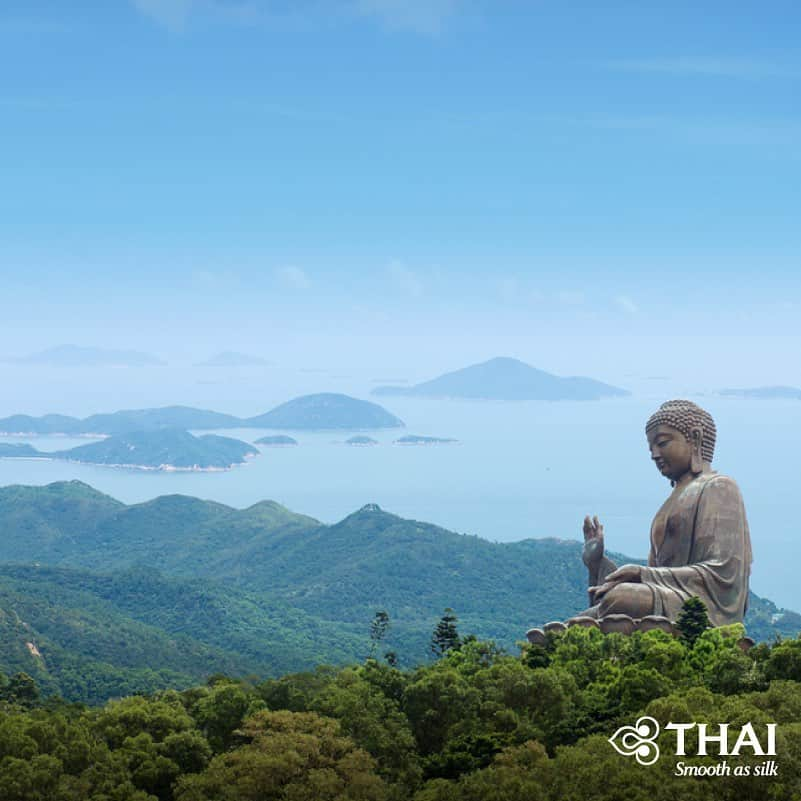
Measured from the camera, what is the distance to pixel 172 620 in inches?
2886

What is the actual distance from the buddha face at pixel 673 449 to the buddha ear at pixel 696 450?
1.6 inches

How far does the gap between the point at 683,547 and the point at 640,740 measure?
5.83m

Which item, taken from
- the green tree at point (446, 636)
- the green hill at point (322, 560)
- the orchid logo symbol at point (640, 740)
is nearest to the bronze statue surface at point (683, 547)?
the green tree at point (446, 636)

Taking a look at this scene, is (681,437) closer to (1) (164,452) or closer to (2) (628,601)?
(2) (628,601)

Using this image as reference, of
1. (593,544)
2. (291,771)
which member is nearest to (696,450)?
(593,544)

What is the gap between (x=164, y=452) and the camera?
174 metres

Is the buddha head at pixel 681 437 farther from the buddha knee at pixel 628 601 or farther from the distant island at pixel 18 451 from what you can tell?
the distant island at pixel 18 451

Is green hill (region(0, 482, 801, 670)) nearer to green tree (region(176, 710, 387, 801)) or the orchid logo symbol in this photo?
green tree (region(176, 710, 387, 801))

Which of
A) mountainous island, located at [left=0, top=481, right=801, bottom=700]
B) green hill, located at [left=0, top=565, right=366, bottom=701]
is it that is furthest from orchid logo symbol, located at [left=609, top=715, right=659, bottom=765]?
A: mountainous island, located at [left=0, top=481, right=801, bottom=700]

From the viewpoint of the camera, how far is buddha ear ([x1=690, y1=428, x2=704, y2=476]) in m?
20.4

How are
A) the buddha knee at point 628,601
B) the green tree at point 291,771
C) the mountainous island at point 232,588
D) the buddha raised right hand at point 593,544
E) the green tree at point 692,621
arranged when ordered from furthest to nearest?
the mountainous island at point 232,588 → the buddha raised right hand at point 593,544 → the buddha knee at point 628,601 → the green tree at point 692,621 → the green tree at point 291,771

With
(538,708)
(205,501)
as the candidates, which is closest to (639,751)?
(538,708)

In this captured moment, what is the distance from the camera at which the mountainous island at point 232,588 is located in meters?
58.4

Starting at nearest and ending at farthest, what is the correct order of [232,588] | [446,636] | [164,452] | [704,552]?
[704,552], [446,636], [232,588], [164,452]
